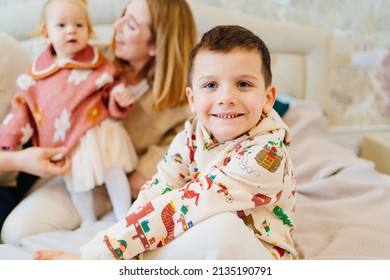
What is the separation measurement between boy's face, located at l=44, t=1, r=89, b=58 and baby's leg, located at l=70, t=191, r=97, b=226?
0.94 ft

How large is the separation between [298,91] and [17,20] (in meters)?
0.76

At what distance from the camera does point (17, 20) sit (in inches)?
33.8

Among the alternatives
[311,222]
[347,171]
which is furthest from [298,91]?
[311,222]

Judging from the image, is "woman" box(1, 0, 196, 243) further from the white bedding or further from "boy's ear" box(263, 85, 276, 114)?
"boy's ear" box(263, 85, 276, 114)

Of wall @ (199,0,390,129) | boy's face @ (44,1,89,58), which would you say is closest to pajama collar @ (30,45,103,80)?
boy's face @ (44,1,89,58)

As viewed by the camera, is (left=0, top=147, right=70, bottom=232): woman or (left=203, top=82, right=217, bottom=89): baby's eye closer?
(left=203, top=82, right=217, bottom=89): baby's eye

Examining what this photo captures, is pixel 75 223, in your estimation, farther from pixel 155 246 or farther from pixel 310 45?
pixel 310 45

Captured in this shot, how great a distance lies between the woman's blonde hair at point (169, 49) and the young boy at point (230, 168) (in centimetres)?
23

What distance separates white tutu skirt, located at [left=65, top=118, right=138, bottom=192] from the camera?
83 cm

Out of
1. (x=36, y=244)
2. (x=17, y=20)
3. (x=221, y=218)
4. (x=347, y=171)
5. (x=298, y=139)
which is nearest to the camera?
(x=221, y=218)

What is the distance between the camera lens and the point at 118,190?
0.87 metres

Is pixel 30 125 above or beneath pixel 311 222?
above

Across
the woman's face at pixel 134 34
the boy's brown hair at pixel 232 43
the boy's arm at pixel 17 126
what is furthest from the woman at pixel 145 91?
the boy's brown hair at pixel 232 43

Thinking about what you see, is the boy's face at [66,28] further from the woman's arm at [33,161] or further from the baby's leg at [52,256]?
the baby's leg at [52,256]
